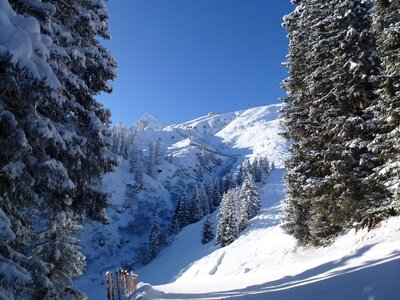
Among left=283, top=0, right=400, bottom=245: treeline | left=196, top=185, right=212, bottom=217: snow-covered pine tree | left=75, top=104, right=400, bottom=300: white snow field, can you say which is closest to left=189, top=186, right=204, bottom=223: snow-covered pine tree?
left=196, top=185, right=212, bottom=217: snow-covered pine tree

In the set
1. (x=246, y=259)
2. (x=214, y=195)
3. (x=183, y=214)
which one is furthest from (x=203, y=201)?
(x=246, y=259)

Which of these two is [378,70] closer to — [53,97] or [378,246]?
[378,246]

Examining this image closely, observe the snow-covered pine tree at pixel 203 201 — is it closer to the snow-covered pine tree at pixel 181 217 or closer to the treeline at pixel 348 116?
the snow-covered pine tree at pixel 181 217

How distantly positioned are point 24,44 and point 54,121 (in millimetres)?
2948

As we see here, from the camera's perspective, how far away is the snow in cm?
478

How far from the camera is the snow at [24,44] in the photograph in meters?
4.78

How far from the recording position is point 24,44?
4.86m

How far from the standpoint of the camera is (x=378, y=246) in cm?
1205

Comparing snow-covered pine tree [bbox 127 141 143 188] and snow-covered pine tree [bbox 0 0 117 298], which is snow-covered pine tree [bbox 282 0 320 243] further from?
snow-covered pine tree [bbox 127 141 143 188]

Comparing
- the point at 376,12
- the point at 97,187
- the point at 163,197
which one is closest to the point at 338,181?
the point at 376,12

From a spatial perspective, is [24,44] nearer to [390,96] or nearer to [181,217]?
[390,96]

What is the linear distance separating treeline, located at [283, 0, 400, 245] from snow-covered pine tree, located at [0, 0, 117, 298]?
10.3 m

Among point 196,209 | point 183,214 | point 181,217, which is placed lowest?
point 181,217

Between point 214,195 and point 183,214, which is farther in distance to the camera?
point 214,195
